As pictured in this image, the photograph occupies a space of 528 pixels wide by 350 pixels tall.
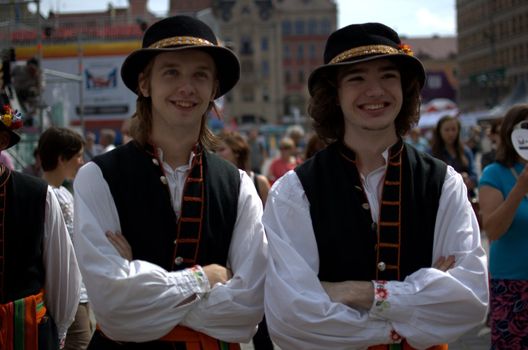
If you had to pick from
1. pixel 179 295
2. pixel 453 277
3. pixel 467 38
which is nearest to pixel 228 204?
pixel 179 295

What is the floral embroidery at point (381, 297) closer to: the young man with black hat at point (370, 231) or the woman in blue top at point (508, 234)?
the young man with black hat at point (370, 231)

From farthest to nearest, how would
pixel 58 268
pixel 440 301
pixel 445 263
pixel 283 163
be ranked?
pixel 283 163
pixel 58 268
pixel 445 263
pixel 440 301

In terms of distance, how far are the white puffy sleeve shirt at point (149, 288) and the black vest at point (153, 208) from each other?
0.04 m

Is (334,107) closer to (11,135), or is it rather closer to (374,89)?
(374,89)

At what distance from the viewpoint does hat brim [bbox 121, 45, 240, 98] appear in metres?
3.03

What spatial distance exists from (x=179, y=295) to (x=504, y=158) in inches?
99.6

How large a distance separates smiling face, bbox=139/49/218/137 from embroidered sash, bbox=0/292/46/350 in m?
0.94

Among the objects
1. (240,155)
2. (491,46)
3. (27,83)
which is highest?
(491,46)

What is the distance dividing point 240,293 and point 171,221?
38cm

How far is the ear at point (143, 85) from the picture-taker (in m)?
3.13

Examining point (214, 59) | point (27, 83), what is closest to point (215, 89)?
point (214, 59)

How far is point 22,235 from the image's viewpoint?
3.30 m

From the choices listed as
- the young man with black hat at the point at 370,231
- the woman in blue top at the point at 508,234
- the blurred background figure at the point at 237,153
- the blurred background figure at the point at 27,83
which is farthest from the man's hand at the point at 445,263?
the blurred background figure at the point at 27,83

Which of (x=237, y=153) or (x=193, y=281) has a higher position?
(x=237, y=153)
